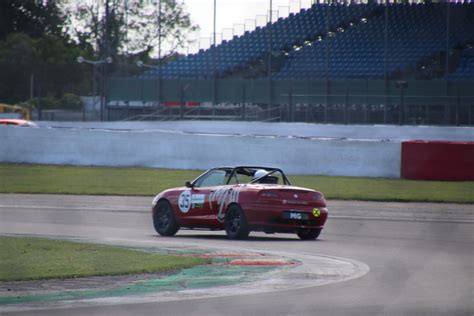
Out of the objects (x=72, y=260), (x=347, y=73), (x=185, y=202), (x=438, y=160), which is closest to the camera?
(x=72, y=260)

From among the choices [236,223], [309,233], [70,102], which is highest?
[70,102]

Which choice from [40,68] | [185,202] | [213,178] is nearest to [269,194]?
[213,178]

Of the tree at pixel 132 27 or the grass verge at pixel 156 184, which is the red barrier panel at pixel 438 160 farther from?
the tree at pixel 132 27

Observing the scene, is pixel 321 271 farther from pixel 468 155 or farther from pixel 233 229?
pixel 468 155

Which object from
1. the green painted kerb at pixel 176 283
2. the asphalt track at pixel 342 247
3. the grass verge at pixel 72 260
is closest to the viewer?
the asphalt track at pixel 342 247

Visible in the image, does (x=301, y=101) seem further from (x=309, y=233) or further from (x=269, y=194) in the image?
(x=269, y=194)

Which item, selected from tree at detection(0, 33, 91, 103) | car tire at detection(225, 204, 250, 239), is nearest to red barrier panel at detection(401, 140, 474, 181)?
tree at detection(0, 33, 91, 103)

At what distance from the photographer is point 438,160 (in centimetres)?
2644

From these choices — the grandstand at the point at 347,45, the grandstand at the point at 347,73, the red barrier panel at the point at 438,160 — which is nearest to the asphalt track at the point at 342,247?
the red barrier panel at the point at 438,160

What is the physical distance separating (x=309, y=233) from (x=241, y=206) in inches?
41.8

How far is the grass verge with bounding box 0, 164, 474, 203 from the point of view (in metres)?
23.8

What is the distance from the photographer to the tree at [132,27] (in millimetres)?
37406

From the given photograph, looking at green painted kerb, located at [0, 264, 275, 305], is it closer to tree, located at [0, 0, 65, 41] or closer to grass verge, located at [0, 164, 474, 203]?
tree, located at [0, 0, 65, 41]

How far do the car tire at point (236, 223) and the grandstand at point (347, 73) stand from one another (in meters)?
17.2
